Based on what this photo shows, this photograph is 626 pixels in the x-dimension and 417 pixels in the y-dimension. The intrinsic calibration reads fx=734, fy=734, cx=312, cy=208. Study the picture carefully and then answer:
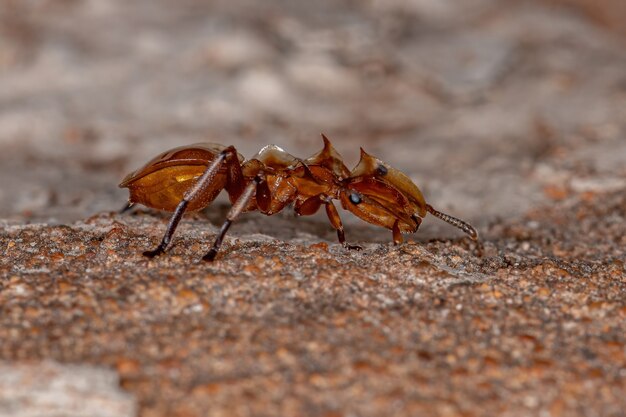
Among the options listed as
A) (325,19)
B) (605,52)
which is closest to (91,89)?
(325,19)

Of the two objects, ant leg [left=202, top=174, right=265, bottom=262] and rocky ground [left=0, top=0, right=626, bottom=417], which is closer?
rocky ground [left=0, top=0, right=626, bottom=417]

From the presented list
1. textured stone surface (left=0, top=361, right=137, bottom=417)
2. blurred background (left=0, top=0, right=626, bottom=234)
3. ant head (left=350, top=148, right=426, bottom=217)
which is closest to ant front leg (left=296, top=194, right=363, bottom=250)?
ant head (left=350, top=148, right=426, bottom=217)

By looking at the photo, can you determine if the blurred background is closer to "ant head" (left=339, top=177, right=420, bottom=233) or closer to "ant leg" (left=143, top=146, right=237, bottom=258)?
"ant head" (left=339, top=177, right=420, bottom=233)

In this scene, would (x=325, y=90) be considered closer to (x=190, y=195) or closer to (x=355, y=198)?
(x=355, y=198)

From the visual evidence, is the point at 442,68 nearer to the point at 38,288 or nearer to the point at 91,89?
the point at 91,89

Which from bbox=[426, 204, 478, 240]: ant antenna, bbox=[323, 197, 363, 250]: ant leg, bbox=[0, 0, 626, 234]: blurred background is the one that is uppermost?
bbox=[0, 0, 626, 234]: blurred background

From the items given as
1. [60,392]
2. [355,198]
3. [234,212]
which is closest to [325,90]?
[355,198]

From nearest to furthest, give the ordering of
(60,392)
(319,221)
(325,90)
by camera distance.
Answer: (60,392), (319,221), (325,90)

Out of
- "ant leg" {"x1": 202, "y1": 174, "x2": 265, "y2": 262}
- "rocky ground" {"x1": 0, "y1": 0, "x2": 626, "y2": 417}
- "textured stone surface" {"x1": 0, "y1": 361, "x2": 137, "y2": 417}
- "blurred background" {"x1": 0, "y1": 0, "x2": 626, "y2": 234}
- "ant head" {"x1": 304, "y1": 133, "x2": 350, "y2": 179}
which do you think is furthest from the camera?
"blurred background" {"x1": 0, "y1": 0, "x2": 626, "y2": 234}
